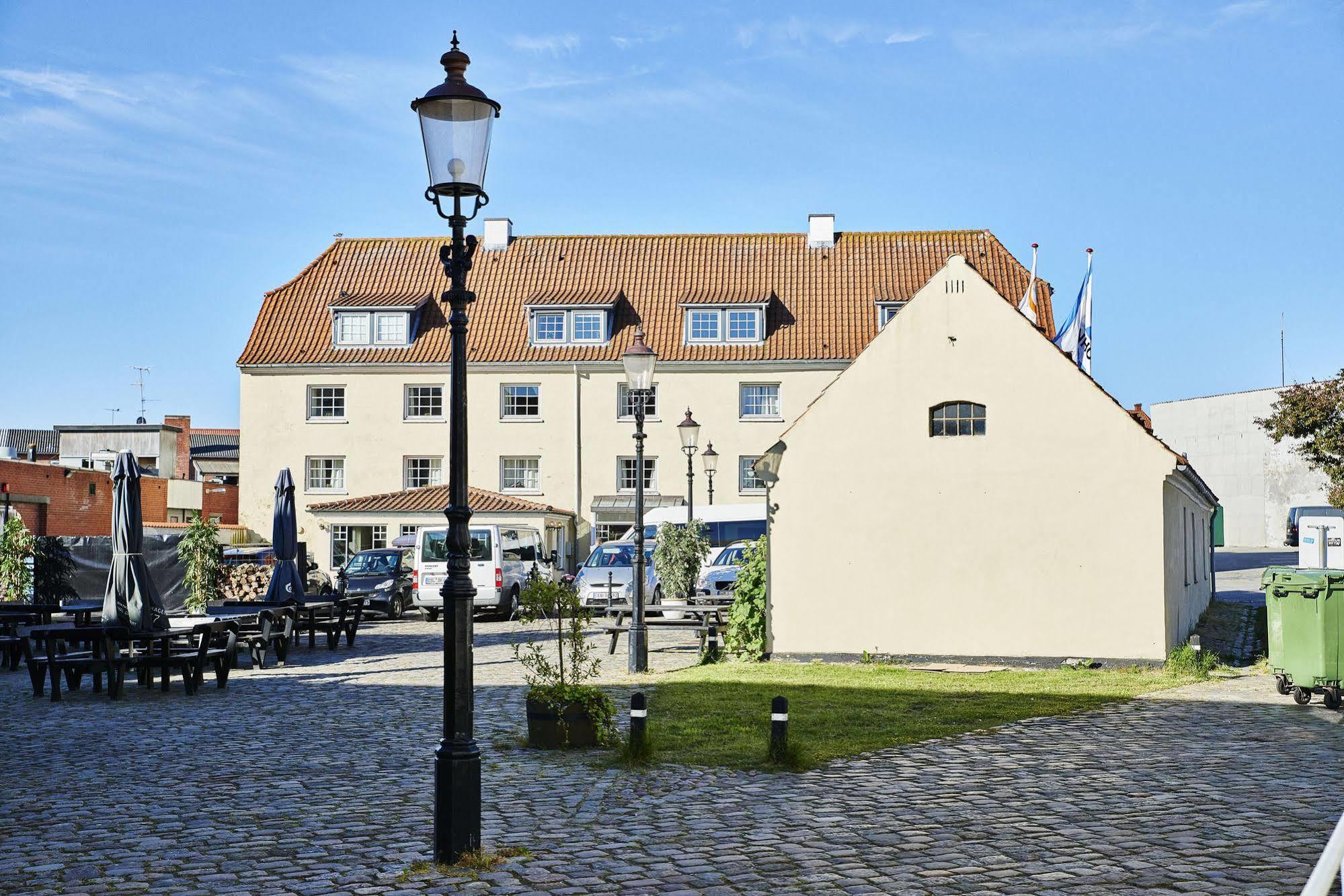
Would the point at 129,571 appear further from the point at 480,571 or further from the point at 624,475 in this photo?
the point at 624,475

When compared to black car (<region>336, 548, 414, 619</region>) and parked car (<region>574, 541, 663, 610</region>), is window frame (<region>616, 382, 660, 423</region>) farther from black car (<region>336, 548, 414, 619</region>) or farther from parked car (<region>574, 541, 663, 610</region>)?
black car (<region>336, 548, 414, 619</region>)

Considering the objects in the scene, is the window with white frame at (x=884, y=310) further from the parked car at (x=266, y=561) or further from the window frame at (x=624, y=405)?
the parked car at (x=266, y=561)

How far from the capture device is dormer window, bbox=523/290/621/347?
45.8m

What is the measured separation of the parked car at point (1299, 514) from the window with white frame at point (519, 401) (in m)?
35.3

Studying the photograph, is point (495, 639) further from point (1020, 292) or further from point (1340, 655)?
point (1020, 292)

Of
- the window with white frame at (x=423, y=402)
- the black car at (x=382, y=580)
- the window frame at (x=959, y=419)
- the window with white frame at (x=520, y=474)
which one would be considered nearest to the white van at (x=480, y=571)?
the black car at (x=382, y=580)

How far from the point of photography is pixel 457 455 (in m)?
7.83

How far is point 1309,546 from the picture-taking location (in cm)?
3641

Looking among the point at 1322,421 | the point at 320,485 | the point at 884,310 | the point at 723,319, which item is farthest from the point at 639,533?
the point at 320,485

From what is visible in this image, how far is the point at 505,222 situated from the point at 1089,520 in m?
34.7

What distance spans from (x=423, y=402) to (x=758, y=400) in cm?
1172

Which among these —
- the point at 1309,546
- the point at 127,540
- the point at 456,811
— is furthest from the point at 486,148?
the point at 1309,546

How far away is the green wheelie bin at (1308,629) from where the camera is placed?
14078 millimetres

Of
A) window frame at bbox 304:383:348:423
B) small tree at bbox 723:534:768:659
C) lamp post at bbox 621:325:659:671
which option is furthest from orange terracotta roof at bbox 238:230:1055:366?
lamp post at bbox 621:325:659:671
